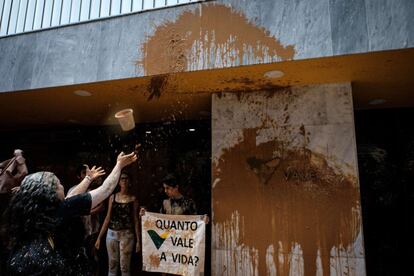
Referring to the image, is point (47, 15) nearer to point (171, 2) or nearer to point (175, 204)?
point (171, 2)

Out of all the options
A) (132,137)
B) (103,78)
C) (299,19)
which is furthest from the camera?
(132,137)

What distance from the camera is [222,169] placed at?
5.07 m

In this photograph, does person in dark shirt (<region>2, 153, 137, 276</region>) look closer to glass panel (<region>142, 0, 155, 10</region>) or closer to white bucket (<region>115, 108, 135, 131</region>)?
white bucket (<region>115, 108, 135, 131</region>)

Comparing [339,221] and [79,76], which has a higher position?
[79,76]

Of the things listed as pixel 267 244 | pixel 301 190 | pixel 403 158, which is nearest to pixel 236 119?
pixel 301 190

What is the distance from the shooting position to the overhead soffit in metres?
4.29

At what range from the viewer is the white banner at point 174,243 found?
4793 mm

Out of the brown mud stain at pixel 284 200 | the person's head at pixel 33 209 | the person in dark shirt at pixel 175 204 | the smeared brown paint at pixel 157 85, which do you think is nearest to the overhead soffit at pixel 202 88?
the smeared brown paint at pixel 157 85

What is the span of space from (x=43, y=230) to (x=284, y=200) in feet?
11.5

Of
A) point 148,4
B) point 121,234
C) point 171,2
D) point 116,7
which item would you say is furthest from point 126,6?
point 121,234

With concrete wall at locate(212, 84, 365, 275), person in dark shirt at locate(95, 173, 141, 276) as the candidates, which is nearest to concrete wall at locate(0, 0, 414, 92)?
concrete wall at locate(212, 84, 365, 275)

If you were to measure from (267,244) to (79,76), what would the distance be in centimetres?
406

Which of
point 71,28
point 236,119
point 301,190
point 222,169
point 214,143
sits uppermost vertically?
point 71,28

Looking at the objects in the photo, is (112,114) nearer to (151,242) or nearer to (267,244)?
(151,242)
